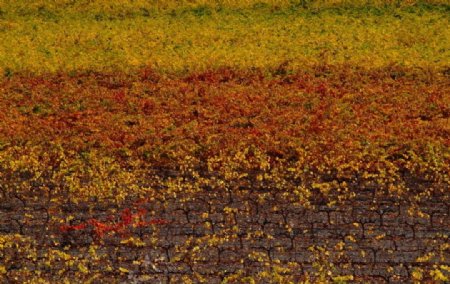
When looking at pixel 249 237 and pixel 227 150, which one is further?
pixel 227 150

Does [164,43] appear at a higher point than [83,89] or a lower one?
higher

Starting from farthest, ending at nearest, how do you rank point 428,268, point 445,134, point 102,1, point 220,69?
point 102,1 → point 220,69 → point 445,134 → point 428,268

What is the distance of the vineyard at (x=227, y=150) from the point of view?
10.6 meters

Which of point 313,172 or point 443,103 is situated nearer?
point 313,172

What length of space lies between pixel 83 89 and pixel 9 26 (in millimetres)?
3581

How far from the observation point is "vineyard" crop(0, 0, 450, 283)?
34.7 feet

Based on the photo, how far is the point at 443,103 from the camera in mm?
13156

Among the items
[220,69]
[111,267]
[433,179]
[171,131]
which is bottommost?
[111,267]

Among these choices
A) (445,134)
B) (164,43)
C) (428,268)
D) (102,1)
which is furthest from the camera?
(102,1)

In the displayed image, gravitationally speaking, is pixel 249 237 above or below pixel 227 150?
below

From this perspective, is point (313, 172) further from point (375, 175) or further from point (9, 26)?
point (9, 26)

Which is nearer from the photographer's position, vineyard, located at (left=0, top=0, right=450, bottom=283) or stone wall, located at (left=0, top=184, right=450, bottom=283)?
stone wall, located at (left=0, top=184, right=450, bottom=283)

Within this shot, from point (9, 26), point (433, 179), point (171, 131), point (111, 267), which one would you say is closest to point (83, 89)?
point (171, 131)

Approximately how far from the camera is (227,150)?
11992mm
